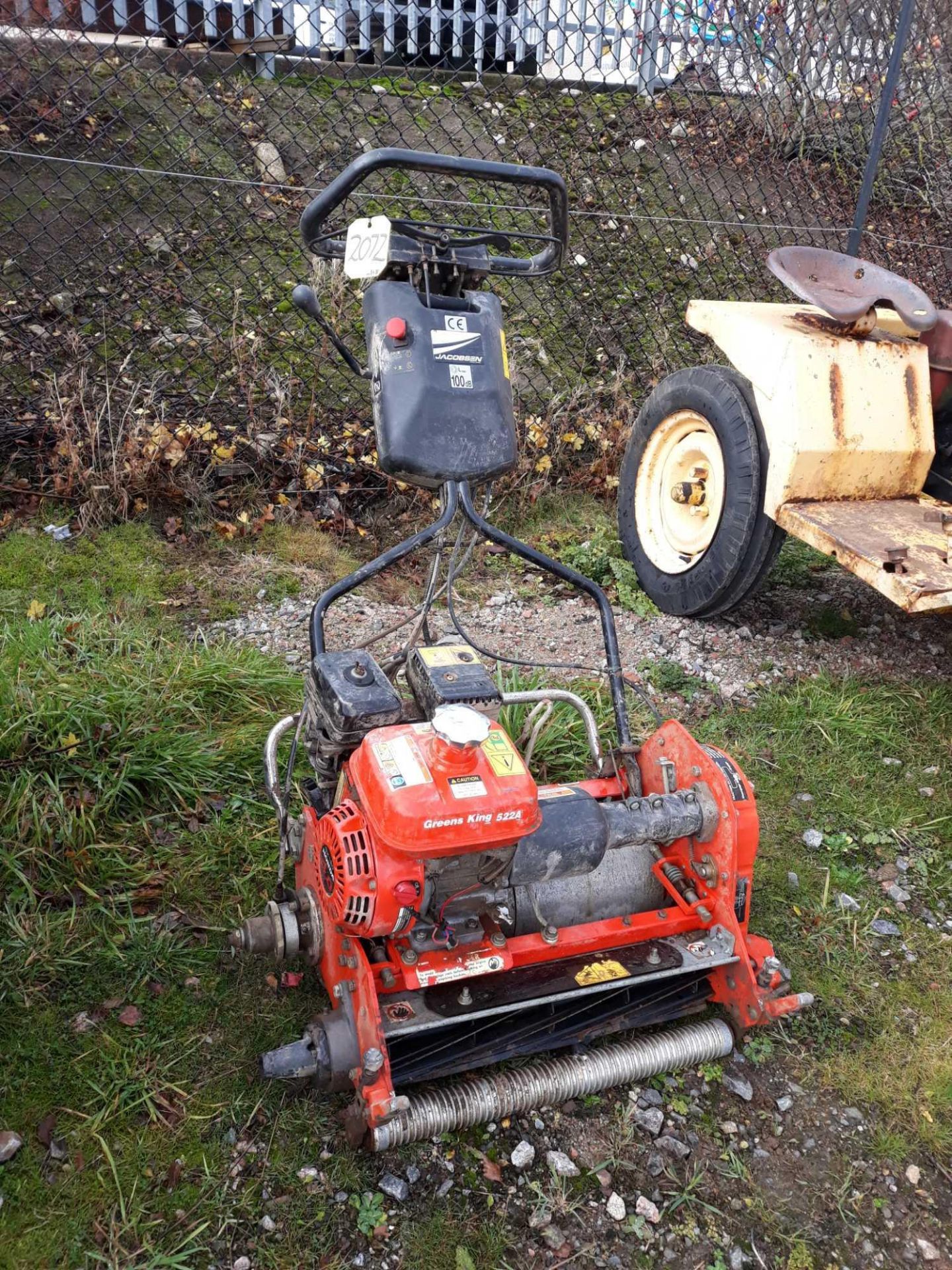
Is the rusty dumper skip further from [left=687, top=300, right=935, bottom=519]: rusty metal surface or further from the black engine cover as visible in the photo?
the black engine cover

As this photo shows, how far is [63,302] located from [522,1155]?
13.8 ft

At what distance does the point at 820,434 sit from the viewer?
3.22m

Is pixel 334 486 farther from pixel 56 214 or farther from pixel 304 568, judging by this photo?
pixel 56 214

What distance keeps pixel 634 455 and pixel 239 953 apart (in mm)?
2555

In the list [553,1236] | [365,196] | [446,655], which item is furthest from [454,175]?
[365,196]

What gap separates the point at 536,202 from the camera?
5953 mm

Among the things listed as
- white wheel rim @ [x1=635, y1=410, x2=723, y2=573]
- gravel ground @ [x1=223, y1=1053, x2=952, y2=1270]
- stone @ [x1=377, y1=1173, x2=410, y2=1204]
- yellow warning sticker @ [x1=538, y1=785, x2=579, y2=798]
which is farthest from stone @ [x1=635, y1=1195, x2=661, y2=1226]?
white wheel rim @ [x1=635, y1=410, x2=723, y2=573]

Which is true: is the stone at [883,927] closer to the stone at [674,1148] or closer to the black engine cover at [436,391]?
the stone at [674,1148]

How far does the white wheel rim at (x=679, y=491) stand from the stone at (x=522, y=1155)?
2.22 meters

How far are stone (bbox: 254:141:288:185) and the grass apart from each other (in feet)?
10.2

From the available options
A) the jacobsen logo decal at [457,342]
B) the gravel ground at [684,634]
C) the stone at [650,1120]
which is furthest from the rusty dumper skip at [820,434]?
the stone at [650,1120]

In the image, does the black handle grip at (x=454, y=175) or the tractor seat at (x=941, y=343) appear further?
the tractor seat at (x=941, y=343)

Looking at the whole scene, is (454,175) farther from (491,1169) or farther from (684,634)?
(491,1169)

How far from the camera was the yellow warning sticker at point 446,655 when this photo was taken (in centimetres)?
216
